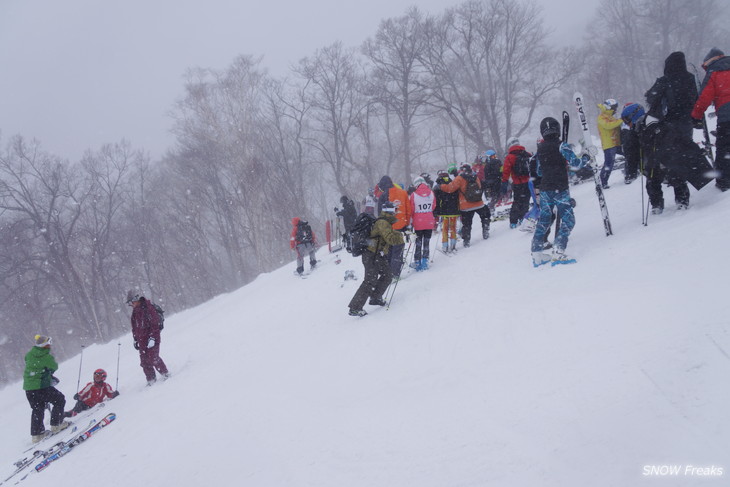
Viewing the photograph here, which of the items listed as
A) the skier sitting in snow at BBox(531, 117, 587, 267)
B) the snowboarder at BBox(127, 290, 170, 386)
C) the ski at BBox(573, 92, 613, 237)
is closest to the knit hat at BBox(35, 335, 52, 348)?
the snowboarder at BBox(127, 290, 170, 386)

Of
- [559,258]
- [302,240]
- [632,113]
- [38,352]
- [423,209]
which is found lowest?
[559,258]

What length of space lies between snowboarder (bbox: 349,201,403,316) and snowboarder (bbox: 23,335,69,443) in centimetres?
614

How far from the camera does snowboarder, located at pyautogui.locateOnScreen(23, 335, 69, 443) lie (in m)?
7.57

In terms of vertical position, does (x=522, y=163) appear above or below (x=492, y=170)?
below

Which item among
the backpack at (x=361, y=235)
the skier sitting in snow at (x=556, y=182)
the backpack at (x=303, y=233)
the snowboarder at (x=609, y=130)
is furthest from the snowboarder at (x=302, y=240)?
the snowboarder at (x=609, y=130)

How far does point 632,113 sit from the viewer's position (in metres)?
6.56

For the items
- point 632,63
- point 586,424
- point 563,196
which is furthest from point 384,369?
point 632,63

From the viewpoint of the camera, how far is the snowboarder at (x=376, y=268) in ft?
22.5

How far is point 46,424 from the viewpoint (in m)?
8.67

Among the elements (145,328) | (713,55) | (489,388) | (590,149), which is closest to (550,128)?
(590,149)

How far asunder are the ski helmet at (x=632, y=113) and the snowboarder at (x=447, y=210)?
11.1 feet

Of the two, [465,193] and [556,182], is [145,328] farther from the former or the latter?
[556,182]

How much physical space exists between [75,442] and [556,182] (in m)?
8.86

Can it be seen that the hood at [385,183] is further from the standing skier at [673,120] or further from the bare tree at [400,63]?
the bare tree at [400,63]
